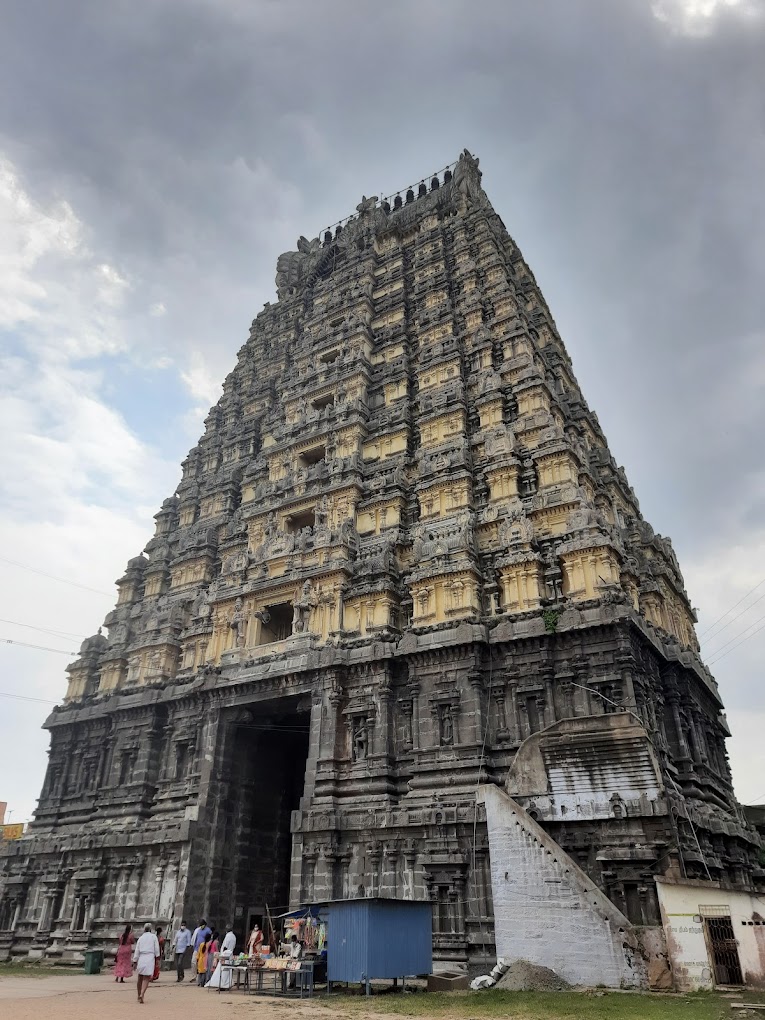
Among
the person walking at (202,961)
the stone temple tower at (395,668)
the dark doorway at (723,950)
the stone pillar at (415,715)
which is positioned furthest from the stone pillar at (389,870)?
the dark doorway at (723,950)

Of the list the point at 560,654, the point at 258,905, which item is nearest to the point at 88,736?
the point at 258,905

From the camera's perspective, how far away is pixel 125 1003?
A: 48.5ft

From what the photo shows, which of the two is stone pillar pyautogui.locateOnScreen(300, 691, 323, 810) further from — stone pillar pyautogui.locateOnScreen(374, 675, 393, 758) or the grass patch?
the grass patch

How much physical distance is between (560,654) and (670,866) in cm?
739

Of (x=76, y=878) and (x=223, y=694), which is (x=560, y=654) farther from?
(x=76, y=878)

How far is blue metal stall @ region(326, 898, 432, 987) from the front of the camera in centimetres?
1672

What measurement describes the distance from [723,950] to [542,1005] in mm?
4494

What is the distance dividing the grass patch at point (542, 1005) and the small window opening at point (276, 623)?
1801 centimetres

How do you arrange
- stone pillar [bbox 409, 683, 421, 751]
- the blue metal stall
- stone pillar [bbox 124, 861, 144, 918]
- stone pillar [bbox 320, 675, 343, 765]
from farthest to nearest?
stone pillar [bbox 124, 861, 144, 918] → stone pillar [bbox 320, 675, 343, 765] → stone pillar [bbox 409, 683, 421, 751] → the blue metal stall

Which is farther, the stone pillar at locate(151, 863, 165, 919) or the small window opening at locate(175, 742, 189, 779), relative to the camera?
the small window opening at locate(175, 742, 189, 779)

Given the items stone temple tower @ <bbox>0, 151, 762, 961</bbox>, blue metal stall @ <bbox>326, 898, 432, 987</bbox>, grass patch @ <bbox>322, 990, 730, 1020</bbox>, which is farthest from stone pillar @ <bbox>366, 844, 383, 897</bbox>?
grass patch @ <bbox>322, 990, 730, 1020</bbox>

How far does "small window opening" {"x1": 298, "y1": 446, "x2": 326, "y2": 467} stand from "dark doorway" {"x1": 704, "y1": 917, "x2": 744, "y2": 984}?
87.2 feet

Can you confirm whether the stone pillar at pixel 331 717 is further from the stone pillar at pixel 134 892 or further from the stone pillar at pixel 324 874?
the stone pillar at pixel 134 892

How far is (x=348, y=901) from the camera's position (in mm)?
17281
